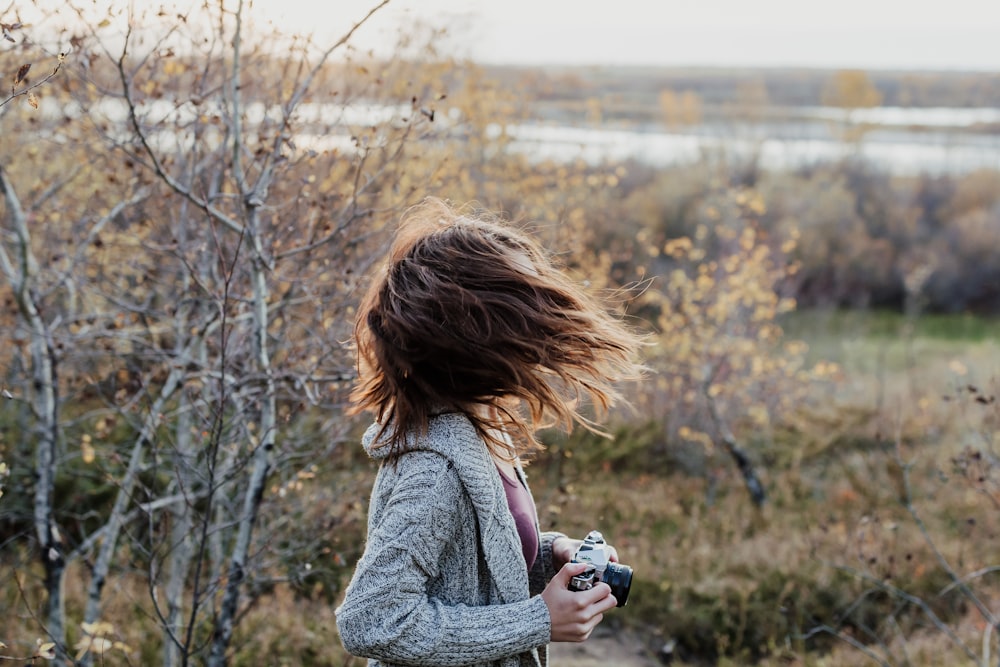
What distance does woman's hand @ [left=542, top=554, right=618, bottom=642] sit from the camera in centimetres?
155

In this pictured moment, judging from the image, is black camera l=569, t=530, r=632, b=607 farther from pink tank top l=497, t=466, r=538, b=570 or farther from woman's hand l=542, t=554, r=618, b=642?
pink tank top l=497, t=466, r=538, b=570

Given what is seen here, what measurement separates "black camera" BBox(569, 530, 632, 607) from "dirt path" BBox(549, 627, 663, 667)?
4282mm

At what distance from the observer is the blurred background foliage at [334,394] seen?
3422 millimetres

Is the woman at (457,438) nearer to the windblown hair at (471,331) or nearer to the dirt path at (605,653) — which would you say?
the windblown hair at (471,331)

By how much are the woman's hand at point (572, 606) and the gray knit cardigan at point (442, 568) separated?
2 cm

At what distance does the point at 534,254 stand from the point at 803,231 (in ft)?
75.7

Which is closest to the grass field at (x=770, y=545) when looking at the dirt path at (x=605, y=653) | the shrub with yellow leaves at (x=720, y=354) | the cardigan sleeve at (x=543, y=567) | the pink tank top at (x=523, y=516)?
the dirt path at (x=605, y=653)

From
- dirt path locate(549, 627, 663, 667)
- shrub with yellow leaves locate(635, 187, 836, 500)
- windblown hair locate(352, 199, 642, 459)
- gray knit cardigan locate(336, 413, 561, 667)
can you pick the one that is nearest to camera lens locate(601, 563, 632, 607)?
gray knit cardigan locate(336, 413, 561, 667)

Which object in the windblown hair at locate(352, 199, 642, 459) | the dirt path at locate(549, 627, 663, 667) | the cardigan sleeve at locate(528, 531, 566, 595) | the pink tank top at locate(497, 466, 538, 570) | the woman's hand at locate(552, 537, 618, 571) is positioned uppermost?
the windblown hair at locate(352, 199, 642, 459)

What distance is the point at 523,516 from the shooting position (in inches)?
68.6

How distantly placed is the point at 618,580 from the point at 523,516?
23cm

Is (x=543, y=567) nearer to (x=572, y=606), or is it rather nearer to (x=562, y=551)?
(x=562, y=551)

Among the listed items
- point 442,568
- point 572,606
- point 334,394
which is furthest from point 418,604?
point 334,394

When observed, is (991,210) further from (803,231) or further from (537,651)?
(537,651)
